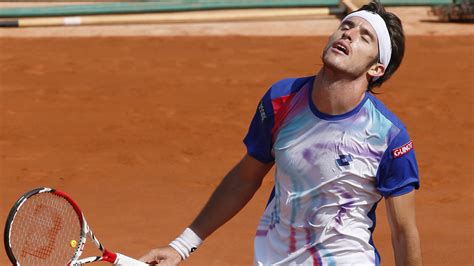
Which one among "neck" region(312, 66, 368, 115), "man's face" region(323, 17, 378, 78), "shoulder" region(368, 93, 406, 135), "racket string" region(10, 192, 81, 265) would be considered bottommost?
"racket string" region(10, 192, 81, 265)

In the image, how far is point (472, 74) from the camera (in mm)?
13367

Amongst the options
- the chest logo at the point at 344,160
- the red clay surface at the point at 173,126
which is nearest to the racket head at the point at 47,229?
the chest logo at the point at 344,160

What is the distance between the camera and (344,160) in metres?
4.09

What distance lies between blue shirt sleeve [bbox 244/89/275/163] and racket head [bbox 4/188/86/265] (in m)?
0.85

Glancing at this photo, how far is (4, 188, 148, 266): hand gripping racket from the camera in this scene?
4590 millimetres

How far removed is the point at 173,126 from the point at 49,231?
22.5 feet

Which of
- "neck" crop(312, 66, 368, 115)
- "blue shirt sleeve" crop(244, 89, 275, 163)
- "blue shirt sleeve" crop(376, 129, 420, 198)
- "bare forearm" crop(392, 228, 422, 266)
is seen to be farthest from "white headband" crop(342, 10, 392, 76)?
"bare forearm" crop(392, 228, 422, 266)

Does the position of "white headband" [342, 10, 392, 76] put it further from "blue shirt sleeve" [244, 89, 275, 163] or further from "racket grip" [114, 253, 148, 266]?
"racket grip" [114, 253, 148, 266]

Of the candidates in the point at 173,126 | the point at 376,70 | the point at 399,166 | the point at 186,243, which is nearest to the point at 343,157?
the point at 399,166

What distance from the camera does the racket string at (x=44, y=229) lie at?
184 inches

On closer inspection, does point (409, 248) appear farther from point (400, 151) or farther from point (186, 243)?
point (186, 243)

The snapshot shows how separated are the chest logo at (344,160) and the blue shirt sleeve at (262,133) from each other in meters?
0.32

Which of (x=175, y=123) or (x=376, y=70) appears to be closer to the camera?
(x=376, y=70)

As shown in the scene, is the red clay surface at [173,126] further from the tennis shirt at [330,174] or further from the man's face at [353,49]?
the man's face at [353,49]
